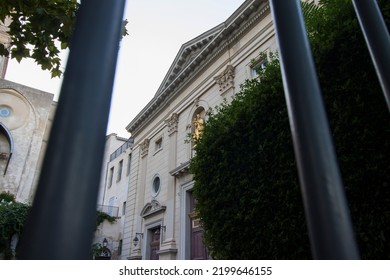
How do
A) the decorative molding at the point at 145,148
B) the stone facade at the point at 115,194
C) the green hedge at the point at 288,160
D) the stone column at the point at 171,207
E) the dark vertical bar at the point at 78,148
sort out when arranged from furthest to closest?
the stone facade at the point at 115,194, the decorative molding at the point at 145,148, the stone column at the point at 171,207, the green hedge at the point at 288,160, the dark vertical bar at the point at 78,148

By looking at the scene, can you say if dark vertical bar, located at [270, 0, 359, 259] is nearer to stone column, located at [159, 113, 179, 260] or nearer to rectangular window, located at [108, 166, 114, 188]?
stone column, located at [159, 113, 179, 260]

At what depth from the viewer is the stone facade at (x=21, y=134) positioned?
26.3 meters

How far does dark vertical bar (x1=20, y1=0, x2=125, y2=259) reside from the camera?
0.72 metres

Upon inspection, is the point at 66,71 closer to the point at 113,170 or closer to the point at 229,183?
the point at 229,183

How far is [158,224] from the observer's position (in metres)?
15.4

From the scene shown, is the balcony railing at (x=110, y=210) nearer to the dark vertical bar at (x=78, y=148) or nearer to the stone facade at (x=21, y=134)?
the stone facade at (x=21, y=134)

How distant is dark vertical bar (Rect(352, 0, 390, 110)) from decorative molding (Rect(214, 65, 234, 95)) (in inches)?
441

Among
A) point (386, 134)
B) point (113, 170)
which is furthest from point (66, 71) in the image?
point (113, 170)

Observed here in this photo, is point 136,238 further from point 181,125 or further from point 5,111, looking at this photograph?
point 5,111

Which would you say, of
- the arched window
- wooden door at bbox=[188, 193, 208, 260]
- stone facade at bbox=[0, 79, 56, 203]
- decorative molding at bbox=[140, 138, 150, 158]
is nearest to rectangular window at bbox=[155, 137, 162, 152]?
decorative molding at bbox=[140, 138, 150, 158]

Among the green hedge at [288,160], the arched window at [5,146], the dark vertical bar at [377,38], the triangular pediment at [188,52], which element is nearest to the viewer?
the dark vertical bar at [377,38]

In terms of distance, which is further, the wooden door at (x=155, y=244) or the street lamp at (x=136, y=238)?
the street lamp at (x=136, y=238)

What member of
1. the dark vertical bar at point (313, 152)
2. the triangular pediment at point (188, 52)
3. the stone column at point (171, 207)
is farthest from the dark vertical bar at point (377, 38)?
the triangular pediment at point (188, 52)
